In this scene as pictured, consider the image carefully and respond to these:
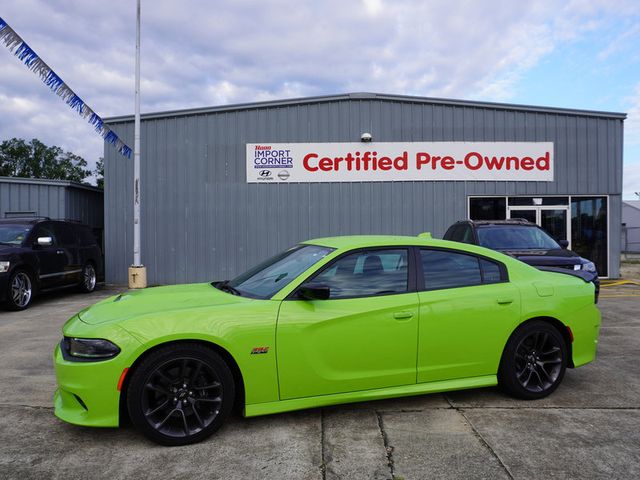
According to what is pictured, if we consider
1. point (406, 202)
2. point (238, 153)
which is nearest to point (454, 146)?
point (406, 202)

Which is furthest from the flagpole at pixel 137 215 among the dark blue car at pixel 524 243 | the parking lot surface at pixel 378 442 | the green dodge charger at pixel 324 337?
the green dodge charger at pixel 324 337

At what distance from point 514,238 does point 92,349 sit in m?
7.02

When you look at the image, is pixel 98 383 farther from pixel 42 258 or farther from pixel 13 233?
pixel 13 233

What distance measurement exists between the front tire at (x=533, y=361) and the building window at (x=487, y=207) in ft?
31.7

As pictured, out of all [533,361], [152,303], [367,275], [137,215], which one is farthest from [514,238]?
[137,215]

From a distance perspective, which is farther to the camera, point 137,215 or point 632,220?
point 632,220

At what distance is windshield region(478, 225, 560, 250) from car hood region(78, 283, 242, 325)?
540 centimetres

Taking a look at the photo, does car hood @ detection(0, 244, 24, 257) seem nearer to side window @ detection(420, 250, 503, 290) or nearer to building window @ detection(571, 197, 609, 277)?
side window @ detection(420, 250, 503, 290)

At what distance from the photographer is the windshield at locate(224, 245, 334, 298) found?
3706 millimetres

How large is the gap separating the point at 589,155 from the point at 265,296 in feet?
42.9

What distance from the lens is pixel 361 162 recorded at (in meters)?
13.2

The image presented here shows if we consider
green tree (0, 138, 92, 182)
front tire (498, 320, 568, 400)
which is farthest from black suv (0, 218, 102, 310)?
green tree (0, 138, 92, 182)

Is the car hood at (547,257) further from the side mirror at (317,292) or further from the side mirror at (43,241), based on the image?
the side mirror at (43,241)

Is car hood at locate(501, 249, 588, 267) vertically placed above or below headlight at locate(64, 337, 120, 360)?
above
